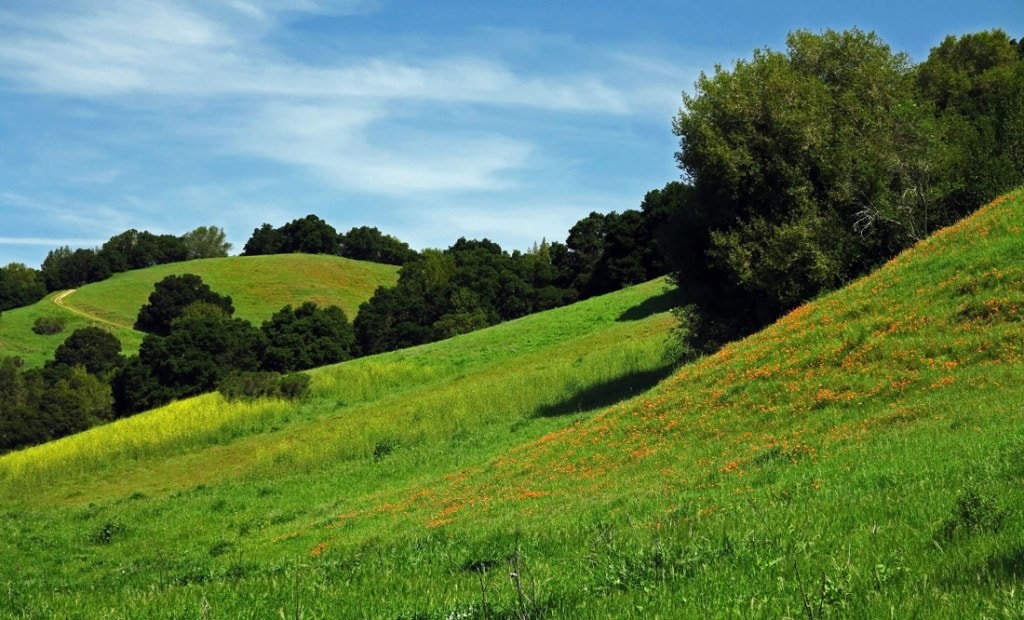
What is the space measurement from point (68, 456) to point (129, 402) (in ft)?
157

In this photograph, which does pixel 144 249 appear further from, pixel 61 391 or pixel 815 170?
pixel 815 170

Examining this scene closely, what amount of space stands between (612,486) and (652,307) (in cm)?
5136

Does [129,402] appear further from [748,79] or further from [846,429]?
[846,429]

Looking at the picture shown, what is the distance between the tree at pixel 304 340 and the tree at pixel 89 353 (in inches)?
908

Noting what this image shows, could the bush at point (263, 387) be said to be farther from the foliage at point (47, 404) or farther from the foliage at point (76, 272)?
the foliage at point (76, 272)

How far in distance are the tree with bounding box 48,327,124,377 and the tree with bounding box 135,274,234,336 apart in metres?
16.9

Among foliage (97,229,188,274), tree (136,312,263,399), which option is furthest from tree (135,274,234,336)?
foliage (97,229,188,274)

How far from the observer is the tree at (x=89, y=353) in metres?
108

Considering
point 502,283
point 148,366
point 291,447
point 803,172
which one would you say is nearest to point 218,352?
point 148,366

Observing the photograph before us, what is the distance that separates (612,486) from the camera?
1928cm

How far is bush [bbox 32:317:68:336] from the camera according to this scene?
4788 inches

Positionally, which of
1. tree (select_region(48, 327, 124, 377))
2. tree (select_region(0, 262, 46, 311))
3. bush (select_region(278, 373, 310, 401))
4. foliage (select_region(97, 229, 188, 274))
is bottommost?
bush (select_region(278, 373, 310, 401))

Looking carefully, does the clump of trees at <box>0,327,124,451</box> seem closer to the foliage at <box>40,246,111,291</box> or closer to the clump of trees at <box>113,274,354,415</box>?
the clump of trees at <box>113,274,354,415</box>

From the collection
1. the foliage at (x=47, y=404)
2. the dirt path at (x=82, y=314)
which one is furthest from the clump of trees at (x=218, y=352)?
the dirt path at (x=82, y=314)
